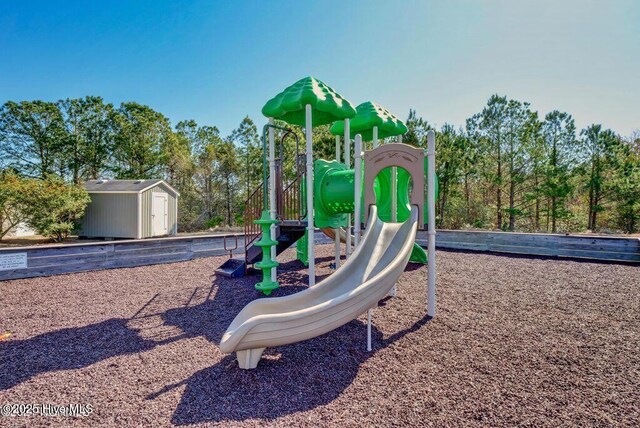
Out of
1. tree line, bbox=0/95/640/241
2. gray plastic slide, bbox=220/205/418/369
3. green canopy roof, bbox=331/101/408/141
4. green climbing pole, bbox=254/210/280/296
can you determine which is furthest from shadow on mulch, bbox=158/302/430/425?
tree line, bbox=0/95/640/241

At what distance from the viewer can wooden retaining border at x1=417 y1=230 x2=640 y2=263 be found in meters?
7.15

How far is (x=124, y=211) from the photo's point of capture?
507 inches

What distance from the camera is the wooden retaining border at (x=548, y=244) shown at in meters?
7.15

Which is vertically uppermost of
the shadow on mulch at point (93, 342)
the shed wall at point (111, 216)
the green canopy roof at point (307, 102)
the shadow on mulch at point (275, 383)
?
the green canopy roof at point (307, 102)

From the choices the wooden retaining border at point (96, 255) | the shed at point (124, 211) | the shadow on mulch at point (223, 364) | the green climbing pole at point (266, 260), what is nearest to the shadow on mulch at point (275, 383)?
the shadow on mulch at point (223, 364)

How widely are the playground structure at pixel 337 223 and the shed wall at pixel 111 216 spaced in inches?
335

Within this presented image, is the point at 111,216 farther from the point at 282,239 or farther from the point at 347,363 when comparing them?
the point at 347,363

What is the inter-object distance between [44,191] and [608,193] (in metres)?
23.6

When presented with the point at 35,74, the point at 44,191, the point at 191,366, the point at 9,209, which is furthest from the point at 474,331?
the point at 35,74

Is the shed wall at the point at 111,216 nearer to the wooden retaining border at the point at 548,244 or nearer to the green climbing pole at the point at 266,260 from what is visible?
the green climbing pole at the point at 266,260

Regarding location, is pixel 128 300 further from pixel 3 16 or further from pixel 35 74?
pixel 35 74

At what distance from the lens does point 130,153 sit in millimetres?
19938

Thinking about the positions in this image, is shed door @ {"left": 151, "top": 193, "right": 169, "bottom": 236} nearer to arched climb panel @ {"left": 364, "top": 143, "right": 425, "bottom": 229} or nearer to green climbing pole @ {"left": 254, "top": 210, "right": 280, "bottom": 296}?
green climbing pole @ {"left": 254, "top": 210, "right": 280, "bottom": 296}

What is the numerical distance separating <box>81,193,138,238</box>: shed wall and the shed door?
34.4 inches
